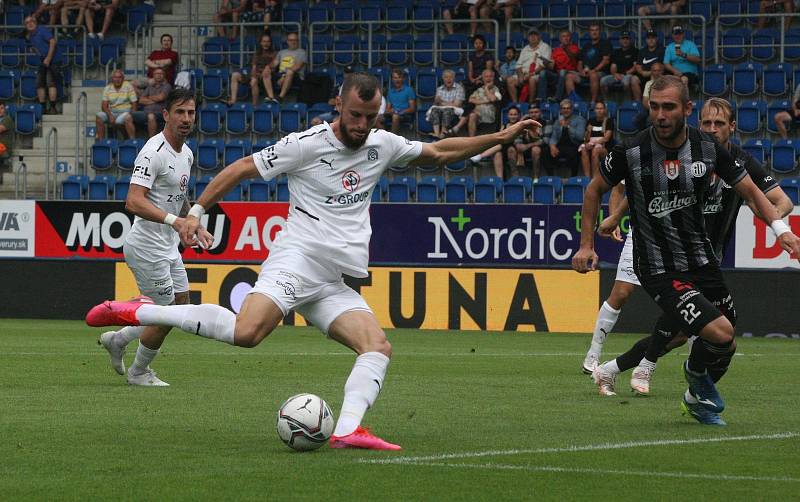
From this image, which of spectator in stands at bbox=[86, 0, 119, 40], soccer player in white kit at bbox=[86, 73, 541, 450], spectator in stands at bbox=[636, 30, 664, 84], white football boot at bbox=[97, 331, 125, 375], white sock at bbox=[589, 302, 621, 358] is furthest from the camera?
spectator in stands at bbox=[86, 0, 119, 40]

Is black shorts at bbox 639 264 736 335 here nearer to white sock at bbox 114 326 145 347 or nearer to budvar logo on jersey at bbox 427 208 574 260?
white sock at bbox 114 326 145 347

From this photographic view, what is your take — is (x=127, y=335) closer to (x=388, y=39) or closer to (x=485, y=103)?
(x=485, y=103)

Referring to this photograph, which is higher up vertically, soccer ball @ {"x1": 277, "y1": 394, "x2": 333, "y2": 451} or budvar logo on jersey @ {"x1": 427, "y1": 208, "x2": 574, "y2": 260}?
budvar logo on jersey @ {"x1": 427, "y1": 208, "x2": 574, "y2": 260}

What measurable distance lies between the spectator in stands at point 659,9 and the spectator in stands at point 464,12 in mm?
3191

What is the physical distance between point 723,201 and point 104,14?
22.4m

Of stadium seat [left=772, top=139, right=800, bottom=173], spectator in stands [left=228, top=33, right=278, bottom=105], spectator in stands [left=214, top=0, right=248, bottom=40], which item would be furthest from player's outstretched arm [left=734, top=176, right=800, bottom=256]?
spectator in stands [left=214, top=0, right=248, bottom=40]

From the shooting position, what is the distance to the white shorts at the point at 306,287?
7672 millimetres

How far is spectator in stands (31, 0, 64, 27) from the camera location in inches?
1149

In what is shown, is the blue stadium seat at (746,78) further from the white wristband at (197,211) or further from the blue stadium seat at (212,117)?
the white wristband at (197,211)

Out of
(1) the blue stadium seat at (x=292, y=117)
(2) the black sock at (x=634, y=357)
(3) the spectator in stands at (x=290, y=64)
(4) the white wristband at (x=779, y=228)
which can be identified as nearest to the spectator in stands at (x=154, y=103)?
(3) the spectator in stands at (x=290, y=64)

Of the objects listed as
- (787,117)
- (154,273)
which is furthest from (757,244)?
(154,273)

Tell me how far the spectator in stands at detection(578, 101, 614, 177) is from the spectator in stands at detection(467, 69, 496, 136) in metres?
1.86

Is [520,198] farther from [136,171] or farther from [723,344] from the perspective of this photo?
[723,344]

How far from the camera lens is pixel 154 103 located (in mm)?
25906
